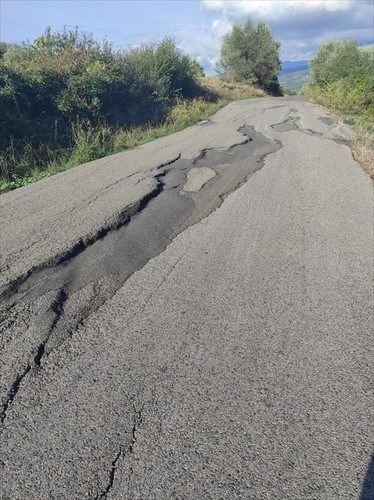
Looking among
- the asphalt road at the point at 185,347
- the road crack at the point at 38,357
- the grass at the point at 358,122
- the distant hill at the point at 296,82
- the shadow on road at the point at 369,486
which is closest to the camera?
the shadow on road at the point at 369,486

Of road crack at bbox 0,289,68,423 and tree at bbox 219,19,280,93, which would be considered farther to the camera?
tree at bbox 219,19,280,93

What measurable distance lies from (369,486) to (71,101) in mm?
14016

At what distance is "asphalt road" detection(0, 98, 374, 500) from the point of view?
2361 millimetres

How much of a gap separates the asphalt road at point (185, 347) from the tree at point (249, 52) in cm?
4112

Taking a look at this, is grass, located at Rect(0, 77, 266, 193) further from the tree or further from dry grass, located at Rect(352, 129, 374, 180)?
the tree

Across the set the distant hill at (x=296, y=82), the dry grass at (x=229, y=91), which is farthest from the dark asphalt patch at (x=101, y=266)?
the distant hill at (x=296, y=82)

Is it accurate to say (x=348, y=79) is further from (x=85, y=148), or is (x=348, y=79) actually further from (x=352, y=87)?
(x=85, y=148)

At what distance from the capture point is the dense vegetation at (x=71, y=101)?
404 inches

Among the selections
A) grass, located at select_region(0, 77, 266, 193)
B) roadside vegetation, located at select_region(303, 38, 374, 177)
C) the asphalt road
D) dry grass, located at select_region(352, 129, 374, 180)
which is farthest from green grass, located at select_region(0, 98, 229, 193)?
roadside vegetation, located at select_region(303, 38, 374, 177)

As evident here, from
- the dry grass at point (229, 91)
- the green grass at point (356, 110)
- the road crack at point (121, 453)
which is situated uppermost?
the dry grass at point (229, 91)

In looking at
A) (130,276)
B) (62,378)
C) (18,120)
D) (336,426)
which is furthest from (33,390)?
(18,120)

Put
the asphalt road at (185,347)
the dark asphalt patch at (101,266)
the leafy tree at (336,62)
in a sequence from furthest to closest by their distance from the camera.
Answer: the leafy tree at (336,62) → the dark asphalt patch at (101,266) → the asphalt road at (185,347)

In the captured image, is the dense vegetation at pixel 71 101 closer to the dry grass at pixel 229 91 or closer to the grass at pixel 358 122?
the grass at pixel 358 122

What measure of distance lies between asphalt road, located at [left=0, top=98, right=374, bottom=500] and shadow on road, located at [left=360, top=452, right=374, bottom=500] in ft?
0.04
